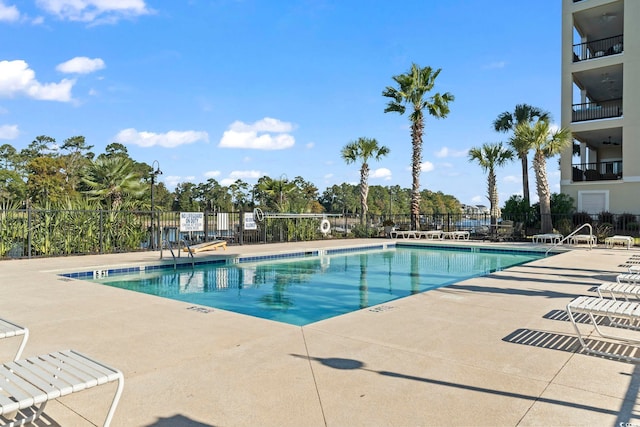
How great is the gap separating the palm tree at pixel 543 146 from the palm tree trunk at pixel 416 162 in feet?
14.9

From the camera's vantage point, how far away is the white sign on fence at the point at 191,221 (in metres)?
13.2

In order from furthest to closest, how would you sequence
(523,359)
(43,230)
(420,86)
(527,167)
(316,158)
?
(316,158) < (527,167) < (420,86) < (43,230) < (523,359)

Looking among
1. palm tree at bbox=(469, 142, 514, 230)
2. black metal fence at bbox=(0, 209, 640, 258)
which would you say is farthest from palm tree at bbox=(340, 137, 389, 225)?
Result: palm tree at bbox=(469, 142, 514, 230)

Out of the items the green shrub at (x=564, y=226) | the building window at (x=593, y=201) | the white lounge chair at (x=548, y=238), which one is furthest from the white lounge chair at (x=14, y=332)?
the building window at (x=593, y=201)

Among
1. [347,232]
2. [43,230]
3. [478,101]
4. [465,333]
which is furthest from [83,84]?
[465,333]

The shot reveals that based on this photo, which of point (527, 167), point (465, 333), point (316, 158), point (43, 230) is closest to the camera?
point (465, 333)

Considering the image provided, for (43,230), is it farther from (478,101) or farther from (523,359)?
(478,101)

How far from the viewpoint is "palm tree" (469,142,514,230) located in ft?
90.5

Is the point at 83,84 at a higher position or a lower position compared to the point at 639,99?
higher

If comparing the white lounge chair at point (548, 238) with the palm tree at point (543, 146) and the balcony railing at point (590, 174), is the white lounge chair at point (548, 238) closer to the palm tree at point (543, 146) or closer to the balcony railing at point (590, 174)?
the palm tree at point (543, 146)

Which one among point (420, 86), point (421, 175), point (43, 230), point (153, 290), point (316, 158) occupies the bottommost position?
point (153, 290)

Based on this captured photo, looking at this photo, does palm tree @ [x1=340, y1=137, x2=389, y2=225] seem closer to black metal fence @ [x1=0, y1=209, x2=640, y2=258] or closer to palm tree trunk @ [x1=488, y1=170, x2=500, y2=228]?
black metal fence @ [x1=0, y1=209, x2=640, y2=258]

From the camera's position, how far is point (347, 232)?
869 inches

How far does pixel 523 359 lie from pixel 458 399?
3.81 ft
